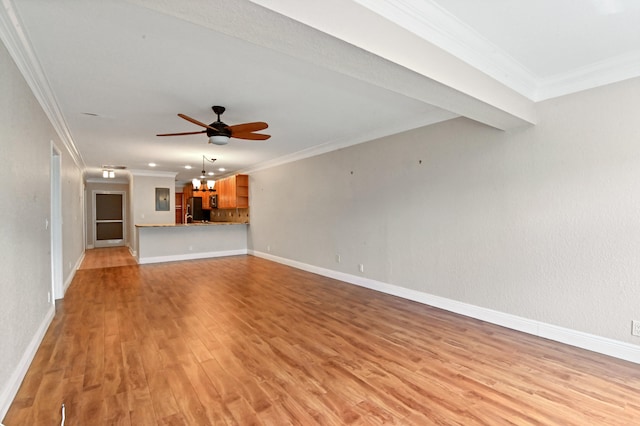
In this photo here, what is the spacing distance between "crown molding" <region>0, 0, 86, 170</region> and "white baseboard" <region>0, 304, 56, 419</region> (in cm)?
220

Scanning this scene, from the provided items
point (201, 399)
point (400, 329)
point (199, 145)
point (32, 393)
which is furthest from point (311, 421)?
point (199, 145)

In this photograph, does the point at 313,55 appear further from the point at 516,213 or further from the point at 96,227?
the point at 96,227

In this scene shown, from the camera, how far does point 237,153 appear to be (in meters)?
6.29

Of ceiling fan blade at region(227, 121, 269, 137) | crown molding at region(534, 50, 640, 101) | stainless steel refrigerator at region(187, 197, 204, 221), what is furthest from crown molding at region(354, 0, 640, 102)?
stainless steel refrigerator at region(187, 197, 204, 221)

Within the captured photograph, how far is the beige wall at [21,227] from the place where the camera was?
1968 mm

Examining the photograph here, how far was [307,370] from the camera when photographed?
243 centimetres

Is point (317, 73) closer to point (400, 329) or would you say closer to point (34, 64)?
point (34, 64)

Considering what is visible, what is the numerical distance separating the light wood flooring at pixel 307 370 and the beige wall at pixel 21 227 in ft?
0.74

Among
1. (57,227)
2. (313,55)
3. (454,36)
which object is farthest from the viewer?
(57,227)

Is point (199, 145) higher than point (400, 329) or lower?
higher

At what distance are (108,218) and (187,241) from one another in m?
4.89

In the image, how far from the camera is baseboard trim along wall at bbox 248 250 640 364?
8.64 ft

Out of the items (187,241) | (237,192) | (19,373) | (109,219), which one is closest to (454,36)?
(19,373)

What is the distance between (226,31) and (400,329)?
3.06 meters
